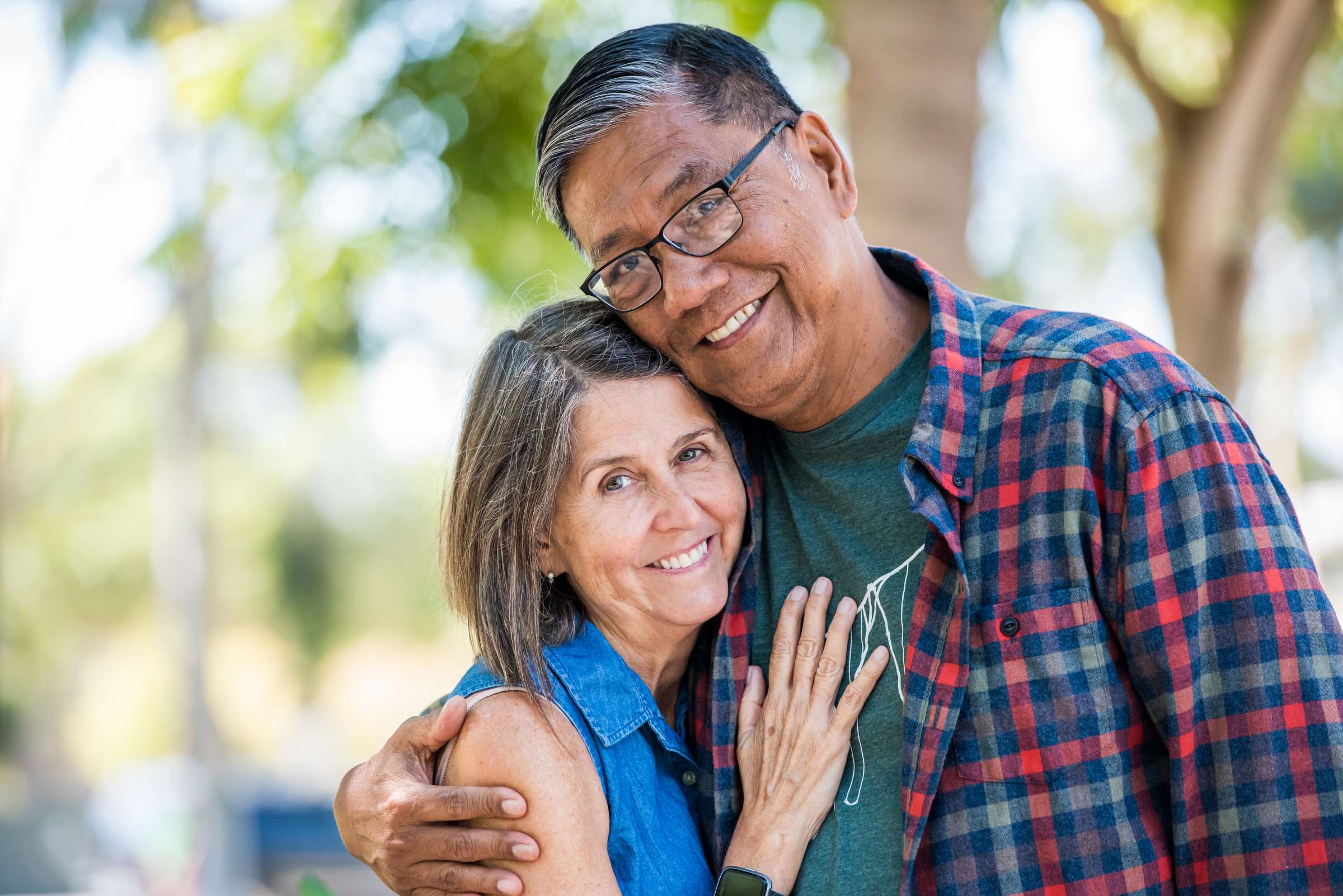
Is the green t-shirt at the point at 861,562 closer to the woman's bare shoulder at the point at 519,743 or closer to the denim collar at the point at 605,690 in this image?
the denim collar at the point at 605,690

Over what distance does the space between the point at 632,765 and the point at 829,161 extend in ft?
4.16

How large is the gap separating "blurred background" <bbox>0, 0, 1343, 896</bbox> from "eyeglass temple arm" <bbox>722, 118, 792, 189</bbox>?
0.70m

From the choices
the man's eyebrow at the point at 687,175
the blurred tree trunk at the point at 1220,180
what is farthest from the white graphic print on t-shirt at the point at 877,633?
the blurred tree trunk at the point at 1220,180

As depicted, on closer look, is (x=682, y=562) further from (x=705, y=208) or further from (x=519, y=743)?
(x=705, y=208)

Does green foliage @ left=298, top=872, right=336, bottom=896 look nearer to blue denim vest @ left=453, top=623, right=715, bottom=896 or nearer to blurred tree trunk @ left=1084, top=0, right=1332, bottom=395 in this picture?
blue denim vest @ left=453, top=623, right=715, bottom=896

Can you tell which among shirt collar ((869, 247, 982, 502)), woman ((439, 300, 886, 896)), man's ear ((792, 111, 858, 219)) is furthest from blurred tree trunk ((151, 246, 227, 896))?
shirt collar ((869, 247, 982, 502))

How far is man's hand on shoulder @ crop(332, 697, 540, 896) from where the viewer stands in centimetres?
209

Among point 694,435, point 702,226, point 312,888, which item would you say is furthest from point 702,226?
point 312,888

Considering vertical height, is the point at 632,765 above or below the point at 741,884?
above

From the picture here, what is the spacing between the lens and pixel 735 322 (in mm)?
2264

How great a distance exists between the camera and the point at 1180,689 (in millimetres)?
1752

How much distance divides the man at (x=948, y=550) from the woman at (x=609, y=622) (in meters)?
0.06

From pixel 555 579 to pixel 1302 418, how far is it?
31.5 m

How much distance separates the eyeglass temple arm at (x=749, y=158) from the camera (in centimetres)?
220
